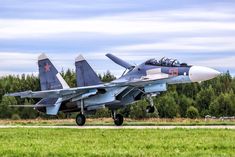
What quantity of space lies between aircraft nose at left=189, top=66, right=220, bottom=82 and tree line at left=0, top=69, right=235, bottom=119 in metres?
36.0

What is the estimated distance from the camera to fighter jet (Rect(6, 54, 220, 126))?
31156mm

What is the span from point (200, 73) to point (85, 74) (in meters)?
9.09

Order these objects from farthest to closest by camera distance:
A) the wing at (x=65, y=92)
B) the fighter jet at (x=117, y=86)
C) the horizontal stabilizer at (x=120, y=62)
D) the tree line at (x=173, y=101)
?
the tree line at (x=173, y=101) → the horizontal stabilizer at (x=120, y=62) → the wing at (x=65, y=92) → the fighter jet at (x=117, y=86)

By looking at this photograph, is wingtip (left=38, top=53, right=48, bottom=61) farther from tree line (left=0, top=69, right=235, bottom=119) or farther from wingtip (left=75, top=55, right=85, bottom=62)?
tree line (left=0, top=69, right=235, bottom=119)

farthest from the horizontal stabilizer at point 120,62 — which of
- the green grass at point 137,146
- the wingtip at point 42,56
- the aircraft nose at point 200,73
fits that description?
the green grass at point 137,146

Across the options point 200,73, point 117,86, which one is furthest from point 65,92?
point 200,73

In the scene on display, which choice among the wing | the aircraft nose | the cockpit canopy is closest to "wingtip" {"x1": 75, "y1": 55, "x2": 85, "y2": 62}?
the wing

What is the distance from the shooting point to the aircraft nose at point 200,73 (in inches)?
1209

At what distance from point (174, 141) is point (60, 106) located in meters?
19.3

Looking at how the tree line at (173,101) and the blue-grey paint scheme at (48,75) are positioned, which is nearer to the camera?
the blue-grey paint scheme at (48,75)

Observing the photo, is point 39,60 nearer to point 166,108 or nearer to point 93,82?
point 93,82

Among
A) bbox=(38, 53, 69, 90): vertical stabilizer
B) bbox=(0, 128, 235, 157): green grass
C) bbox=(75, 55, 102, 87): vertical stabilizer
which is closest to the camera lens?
bbox=(0, 128, 235, 157): green grass

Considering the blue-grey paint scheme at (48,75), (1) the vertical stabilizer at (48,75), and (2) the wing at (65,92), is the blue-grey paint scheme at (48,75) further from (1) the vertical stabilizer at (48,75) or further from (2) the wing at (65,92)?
(2) the wing at (65,92)

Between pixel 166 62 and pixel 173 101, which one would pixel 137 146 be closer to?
pixel 166 62
